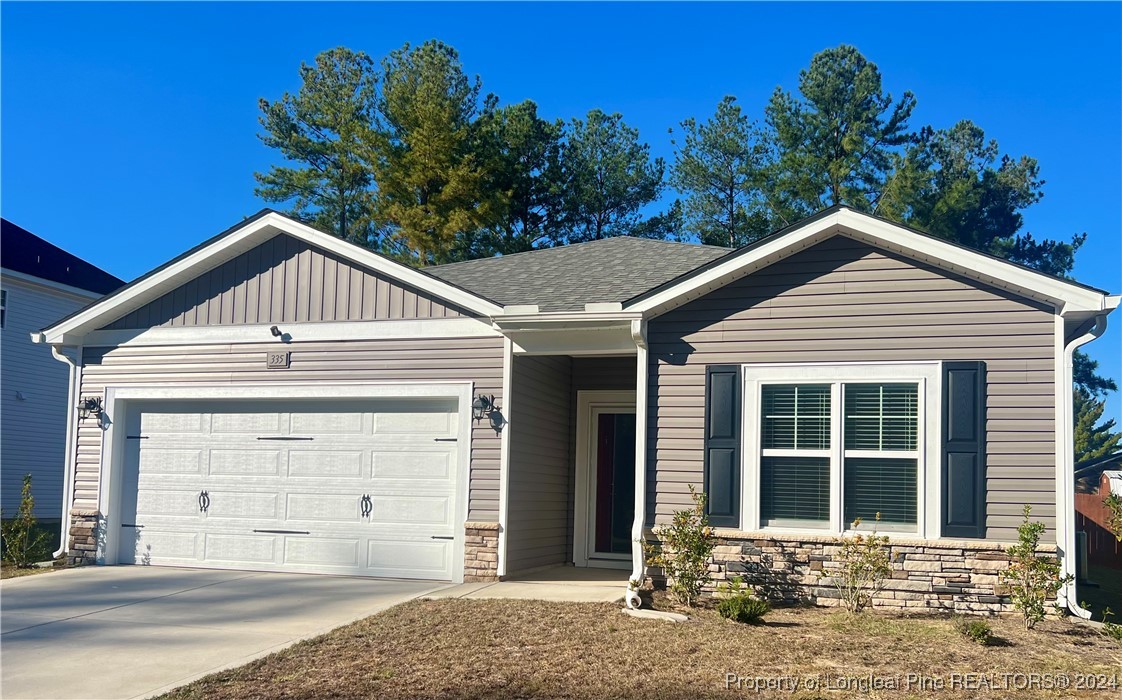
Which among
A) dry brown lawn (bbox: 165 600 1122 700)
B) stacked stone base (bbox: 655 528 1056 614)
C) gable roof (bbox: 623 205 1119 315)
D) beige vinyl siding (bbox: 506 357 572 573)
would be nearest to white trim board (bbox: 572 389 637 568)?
beige vinyl siding (bbox: 506 357 572 573)

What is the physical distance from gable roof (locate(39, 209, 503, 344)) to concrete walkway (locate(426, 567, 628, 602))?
303 cm

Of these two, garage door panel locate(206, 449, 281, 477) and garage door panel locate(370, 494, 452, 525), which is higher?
garage door panel locate(206, 449, 281, 477)

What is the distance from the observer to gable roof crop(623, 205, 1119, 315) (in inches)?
345

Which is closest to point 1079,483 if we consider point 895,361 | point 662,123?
point 662,123

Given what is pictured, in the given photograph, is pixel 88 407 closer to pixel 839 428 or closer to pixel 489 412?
pixel 489 412

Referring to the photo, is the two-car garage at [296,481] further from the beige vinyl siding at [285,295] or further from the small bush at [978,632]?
the small bush at [978,632]

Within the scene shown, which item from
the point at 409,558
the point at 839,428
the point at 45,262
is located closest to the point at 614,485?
the point at 409,558

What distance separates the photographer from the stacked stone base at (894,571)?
8773 mm

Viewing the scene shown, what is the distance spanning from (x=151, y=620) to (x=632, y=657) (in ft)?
15.0

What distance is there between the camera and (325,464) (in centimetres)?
1200

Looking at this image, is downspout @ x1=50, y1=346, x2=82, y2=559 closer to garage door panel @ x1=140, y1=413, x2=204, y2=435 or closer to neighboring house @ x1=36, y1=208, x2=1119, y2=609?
neighboring house @ x1=36, y1=208, x2=1119, y2=609

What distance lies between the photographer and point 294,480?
39.6ft

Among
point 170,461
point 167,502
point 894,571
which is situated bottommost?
point 894,571

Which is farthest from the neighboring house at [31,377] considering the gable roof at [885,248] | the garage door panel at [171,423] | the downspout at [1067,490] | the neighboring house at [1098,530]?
the neighboring house at [1098,530]
